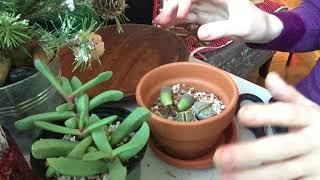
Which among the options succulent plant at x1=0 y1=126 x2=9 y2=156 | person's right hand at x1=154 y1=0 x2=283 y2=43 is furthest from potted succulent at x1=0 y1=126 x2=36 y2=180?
person's right hand at x1=154 y1=0 x2=283 y2=43

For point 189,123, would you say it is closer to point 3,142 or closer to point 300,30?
point 3,142

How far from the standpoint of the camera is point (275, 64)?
1562mm

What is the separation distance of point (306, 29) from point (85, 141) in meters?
A: 0.46

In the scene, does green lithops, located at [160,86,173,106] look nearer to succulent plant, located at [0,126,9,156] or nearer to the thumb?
the thumb

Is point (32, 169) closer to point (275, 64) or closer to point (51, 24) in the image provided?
point (51, 24)

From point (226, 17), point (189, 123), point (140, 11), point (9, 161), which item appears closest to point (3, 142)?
point (9, 161)

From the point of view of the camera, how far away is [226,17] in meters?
0.60

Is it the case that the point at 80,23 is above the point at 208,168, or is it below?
above

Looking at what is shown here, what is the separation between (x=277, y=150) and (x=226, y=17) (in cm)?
32

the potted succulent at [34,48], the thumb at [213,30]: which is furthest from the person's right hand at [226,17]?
the potted succulent at [34,48]

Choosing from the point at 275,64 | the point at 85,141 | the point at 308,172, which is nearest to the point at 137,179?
the point at 85,141

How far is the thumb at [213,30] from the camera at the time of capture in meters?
0.50

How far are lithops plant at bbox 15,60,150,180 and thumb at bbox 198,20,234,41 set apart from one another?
15cm

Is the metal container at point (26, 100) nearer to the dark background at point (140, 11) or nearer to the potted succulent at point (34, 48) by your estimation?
the potted succulent at point (34, 48)
